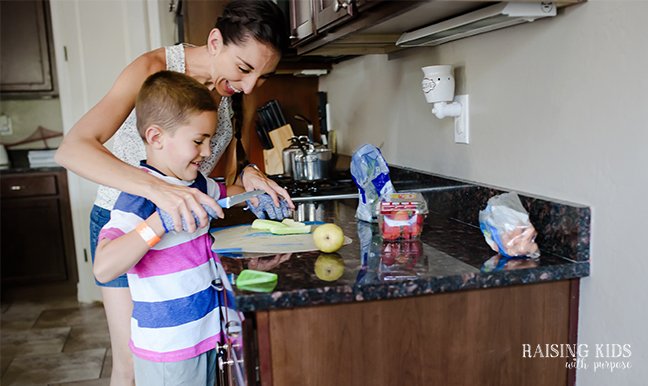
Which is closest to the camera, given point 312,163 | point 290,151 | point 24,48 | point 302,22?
point 302,22

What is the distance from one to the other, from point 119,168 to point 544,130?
870mm

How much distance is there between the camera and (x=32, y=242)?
3494 mm

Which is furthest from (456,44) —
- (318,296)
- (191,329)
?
(191,329)

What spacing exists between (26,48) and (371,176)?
3.28 metres

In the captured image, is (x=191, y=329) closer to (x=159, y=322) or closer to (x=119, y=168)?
(x=159, y=322)

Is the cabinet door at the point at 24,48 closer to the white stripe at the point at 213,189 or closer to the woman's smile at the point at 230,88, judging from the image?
the woman's smile at the point at 230,88

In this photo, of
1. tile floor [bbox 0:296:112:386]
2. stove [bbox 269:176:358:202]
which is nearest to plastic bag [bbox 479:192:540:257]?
stove [bbox 269:176:358:202]

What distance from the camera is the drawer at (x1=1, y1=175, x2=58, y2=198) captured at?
11.0 ft

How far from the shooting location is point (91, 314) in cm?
312

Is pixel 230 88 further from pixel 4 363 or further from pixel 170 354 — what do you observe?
pixel 4 363

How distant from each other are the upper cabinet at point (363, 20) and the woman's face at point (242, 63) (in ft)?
0.55

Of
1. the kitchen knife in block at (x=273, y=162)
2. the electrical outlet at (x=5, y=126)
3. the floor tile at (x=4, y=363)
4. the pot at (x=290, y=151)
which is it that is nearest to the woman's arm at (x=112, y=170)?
the pot at (x=290, y=151)

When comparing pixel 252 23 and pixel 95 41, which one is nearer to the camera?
pixel 252 23

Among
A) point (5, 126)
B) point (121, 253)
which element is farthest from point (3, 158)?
point (121, 253)
